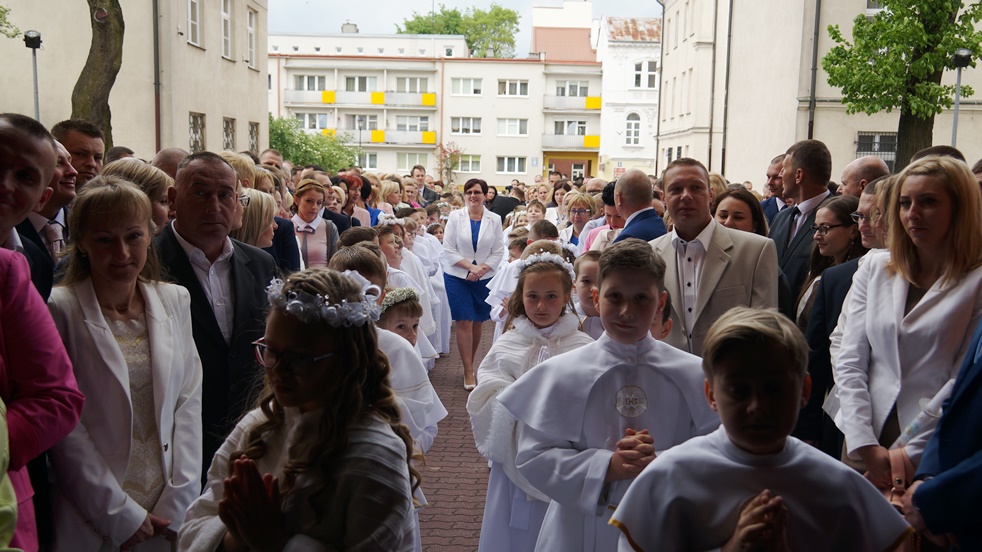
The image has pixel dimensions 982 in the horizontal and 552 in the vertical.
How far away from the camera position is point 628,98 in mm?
57750

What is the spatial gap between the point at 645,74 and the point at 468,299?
4990 centimetres

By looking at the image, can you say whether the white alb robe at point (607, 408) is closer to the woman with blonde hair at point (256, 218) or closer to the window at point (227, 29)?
the woman with blonde hair at point (256, 218)

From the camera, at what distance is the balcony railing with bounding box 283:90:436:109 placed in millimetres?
62688

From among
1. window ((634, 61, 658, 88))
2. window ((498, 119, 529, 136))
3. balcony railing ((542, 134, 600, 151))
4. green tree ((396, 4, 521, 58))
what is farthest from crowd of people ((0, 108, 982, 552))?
green tree ((396, 4, 521, 58))

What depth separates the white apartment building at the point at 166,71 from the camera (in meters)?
18.0

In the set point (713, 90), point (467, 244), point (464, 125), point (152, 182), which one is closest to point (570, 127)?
point (464, 125)

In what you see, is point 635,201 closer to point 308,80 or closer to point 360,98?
point 360,98

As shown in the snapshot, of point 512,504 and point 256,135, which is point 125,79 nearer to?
point 256,135

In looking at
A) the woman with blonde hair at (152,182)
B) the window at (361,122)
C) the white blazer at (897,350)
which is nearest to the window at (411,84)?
the window at (361,122)

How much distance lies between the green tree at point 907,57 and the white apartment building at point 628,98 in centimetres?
3769

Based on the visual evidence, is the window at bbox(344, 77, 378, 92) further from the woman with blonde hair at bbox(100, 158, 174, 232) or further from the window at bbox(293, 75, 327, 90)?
the woman with blonde hair at bbox(100, 158, 174, 232)

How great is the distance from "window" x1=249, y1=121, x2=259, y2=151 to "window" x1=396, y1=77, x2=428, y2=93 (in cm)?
3572

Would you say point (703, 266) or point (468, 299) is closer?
point (703, 266)

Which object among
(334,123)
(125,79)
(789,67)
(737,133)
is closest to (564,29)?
(334,123)
